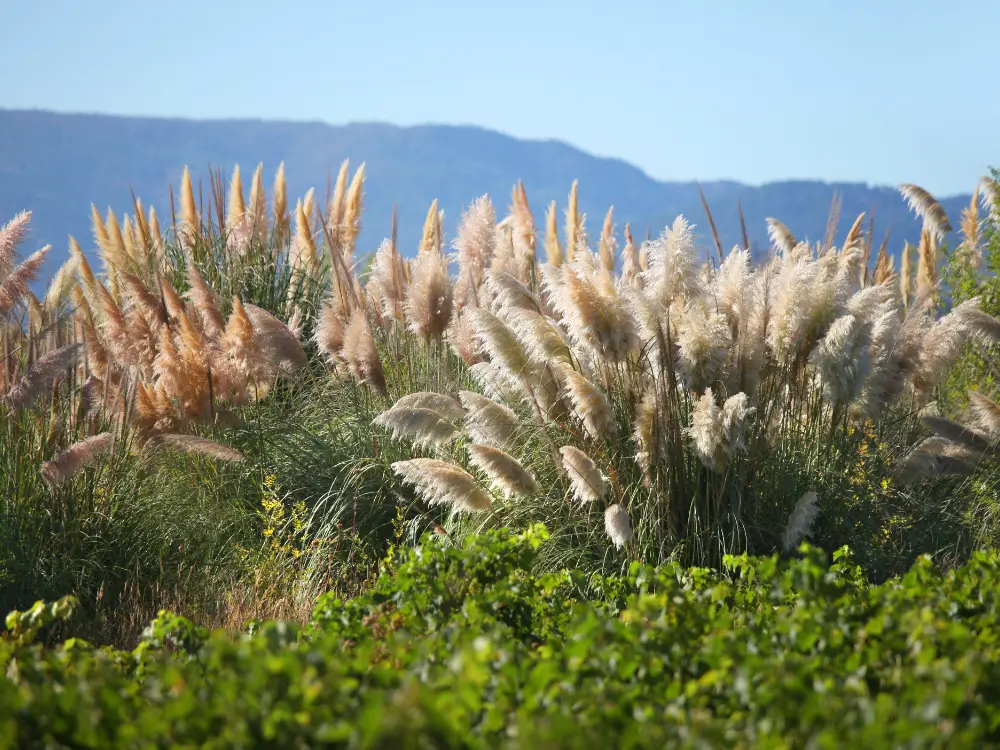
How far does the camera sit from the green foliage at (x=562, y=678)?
211cm

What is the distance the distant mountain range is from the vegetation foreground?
108m

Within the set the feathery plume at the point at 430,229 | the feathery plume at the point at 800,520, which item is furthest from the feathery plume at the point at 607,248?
the feathery plume at the point at 800,520

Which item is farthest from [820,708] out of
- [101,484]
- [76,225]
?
[76,225]

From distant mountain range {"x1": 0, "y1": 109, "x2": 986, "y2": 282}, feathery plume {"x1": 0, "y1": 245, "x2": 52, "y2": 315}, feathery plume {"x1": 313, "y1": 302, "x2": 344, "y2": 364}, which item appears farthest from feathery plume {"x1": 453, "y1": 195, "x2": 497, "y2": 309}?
distant mountain range {"x1": 0, "y1": 109, "x2": 986, "y2": 282}

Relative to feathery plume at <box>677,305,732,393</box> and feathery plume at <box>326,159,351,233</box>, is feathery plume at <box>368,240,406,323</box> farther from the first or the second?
feathery plume at <box>677,305,732,393</box>

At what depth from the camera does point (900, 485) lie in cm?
550

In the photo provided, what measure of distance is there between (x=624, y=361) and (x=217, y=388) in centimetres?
227

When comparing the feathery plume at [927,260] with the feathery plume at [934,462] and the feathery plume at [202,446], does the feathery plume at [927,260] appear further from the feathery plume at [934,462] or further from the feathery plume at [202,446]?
the feathery plume at [202,446]

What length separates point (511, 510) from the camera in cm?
515

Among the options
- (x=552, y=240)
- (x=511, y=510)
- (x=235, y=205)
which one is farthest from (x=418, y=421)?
(x=235, y=205)

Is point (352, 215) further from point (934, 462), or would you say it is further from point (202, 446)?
point (934, 462)

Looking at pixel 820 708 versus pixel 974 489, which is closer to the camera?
pixel 820 708

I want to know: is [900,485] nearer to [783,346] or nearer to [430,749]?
[783,346]

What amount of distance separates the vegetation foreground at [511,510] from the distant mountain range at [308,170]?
10816 cm
